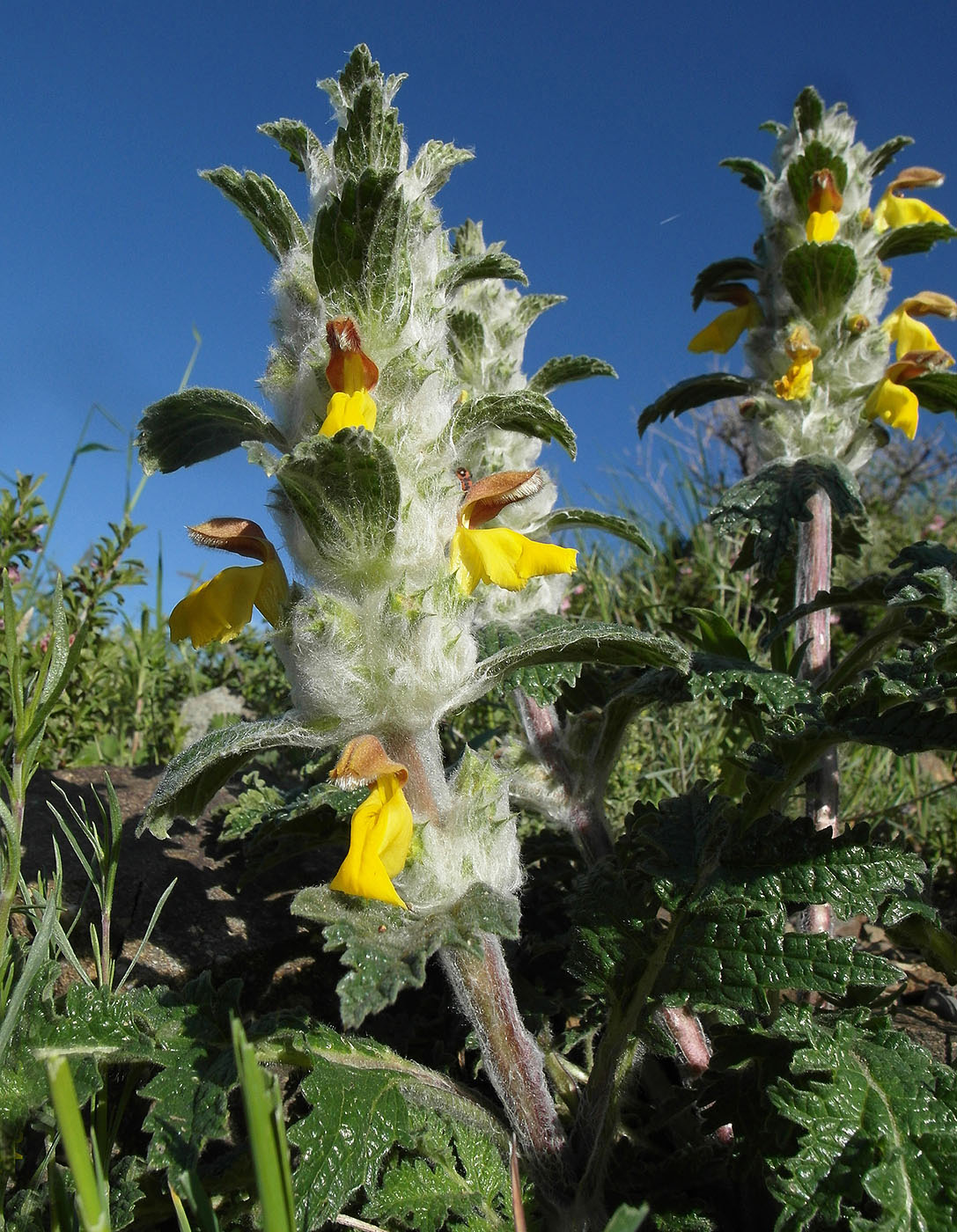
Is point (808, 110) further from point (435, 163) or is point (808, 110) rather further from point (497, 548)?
point (497, 548)

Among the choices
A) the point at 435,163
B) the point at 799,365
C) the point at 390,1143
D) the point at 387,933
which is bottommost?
the point at 390,1143

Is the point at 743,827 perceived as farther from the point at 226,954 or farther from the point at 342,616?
the point at 226,954

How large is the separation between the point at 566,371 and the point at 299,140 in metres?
0.99

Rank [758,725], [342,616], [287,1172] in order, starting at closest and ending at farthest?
[287,1172], [342,616], [758,725]

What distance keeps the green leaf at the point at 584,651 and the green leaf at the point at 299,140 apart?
877mm

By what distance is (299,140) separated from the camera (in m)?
1.47

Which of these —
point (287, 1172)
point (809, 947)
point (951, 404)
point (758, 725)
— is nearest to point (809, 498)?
point (951, 404)

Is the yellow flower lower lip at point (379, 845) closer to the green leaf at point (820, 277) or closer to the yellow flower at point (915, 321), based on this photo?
the green leaf at point (820, 277)

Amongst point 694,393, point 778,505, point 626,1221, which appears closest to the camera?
point 626,1221

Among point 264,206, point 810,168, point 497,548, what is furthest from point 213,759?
point 810,168

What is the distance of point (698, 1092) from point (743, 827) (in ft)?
1.51

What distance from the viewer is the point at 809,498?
2.38 m

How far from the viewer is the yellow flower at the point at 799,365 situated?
248cm

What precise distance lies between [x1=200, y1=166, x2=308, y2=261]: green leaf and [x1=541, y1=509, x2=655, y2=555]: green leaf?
936 millimetres
